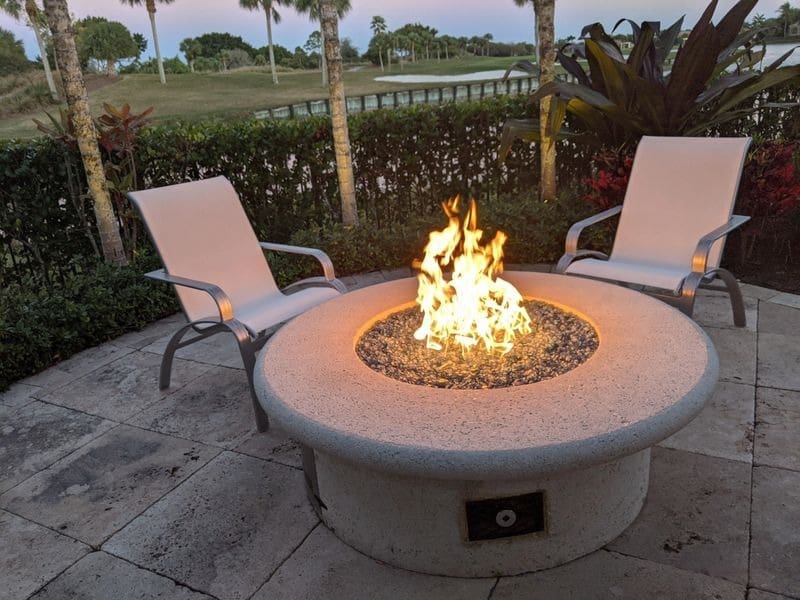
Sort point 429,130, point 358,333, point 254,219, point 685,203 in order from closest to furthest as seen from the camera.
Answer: point 358,333 < point 685,203 < point 254,219 < point 429,130

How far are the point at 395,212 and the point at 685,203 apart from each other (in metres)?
3.37

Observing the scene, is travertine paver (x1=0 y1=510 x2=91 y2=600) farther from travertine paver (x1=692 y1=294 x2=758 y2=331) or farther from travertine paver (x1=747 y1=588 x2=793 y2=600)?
travertine paver (x1=692 y1=294 x2=758 y2=331)

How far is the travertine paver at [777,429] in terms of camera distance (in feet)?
8.49

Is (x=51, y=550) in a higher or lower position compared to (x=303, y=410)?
lower

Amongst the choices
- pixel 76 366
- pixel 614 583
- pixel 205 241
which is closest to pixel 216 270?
pixel 205 241

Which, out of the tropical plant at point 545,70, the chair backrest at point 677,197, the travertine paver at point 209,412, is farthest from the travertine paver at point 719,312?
the travertine paver at point 209,412

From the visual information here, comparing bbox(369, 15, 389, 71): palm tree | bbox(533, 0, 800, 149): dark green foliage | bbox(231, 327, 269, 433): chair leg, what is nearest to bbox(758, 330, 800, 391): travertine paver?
bbox(533, 0, 800, 149): dark green foliage

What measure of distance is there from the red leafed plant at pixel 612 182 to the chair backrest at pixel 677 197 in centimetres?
63

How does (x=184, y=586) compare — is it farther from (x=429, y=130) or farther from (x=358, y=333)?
(x=429, y=130)

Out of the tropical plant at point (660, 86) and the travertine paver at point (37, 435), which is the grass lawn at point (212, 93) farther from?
the travertine paver at point (37, 435)

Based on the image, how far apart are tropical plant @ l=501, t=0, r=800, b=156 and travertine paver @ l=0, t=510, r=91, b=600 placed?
4518 millimetres

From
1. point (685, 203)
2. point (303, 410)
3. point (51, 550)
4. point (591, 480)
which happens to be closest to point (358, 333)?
point (303, 410)

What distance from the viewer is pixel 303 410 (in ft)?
6.73

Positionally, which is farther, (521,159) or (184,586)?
(521,159)
